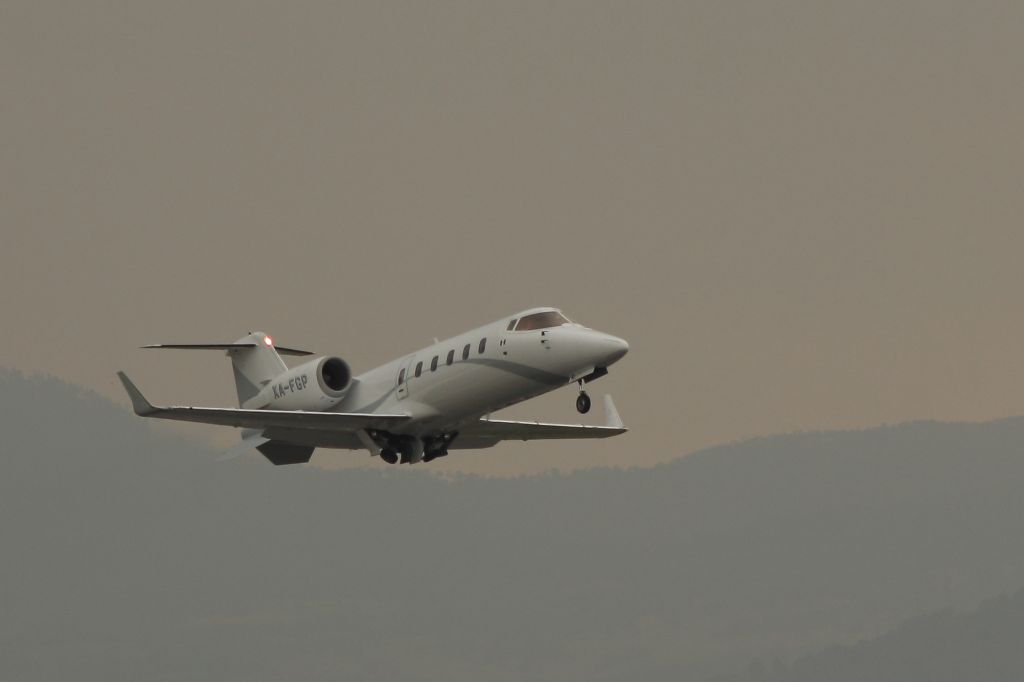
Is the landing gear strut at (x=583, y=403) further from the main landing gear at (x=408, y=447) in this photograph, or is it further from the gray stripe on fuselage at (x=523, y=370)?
the main landing gear at (x=408, y=447)

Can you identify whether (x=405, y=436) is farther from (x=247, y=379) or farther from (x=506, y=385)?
(x=247, y=379)

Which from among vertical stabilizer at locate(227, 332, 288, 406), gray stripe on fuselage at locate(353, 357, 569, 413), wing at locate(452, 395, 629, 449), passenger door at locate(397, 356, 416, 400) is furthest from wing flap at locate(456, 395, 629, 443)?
vertical stabilizer at locate(227, 332, 288, 406)

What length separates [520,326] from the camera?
36.4m

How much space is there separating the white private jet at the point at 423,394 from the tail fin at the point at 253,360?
4cm

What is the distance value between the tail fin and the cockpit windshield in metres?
9.26

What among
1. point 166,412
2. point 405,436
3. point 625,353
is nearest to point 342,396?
point 405,436

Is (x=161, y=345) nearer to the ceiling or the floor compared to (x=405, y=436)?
nearer to the ceiling

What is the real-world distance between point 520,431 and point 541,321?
19.8 ft

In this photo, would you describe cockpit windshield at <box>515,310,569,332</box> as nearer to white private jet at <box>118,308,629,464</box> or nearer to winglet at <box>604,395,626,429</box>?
white private jet at <box>118,308,629,464</box>

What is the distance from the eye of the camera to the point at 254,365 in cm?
4384

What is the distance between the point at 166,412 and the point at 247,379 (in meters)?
7.09

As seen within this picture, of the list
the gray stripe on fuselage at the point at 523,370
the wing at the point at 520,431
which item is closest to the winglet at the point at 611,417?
the wing at the point at 520,431

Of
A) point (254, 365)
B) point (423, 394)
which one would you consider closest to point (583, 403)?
point (423, 394)

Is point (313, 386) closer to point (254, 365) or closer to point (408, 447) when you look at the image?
point (408, 447)
